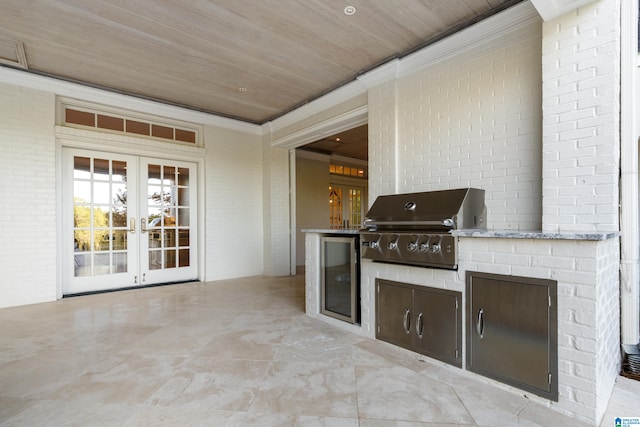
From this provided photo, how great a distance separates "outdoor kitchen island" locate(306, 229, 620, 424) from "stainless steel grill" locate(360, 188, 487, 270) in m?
0.13

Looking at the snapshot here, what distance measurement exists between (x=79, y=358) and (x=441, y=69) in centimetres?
423

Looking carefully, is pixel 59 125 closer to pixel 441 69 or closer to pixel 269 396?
pixel 269 396

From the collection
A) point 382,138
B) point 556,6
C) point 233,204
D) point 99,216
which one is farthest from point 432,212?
point 99,216

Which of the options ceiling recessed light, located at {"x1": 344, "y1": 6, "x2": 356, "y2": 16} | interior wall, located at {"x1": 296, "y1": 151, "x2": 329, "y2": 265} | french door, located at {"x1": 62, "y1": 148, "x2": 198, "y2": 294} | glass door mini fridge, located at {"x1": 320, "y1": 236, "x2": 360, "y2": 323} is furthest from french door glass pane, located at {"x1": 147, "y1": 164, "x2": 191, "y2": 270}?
ceiling recessed light, located at {"x1": 344, "y1": 6, "x2": 356, "y2": 16}

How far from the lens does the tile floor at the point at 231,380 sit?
1776mm

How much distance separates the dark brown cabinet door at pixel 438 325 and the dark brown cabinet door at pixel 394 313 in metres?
0.07

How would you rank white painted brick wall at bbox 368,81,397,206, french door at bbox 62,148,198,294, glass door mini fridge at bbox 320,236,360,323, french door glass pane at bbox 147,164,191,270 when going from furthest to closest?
french door glass pane at bbox 147,164,191,270, french door at bbox 62,148,198,294, white painted brick wall at bbox 368,81,397,206, glass door mini fridge at bbox 320,236,360,323

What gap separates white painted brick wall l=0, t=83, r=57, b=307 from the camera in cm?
403

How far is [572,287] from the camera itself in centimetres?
179

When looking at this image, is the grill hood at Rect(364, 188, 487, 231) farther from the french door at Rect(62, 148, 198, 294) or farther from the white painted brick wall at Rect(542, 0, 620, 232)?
the french door at Rect(62, 148, 198, 294)

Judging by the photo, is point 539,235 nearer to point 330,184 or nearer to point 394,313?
point 394,313

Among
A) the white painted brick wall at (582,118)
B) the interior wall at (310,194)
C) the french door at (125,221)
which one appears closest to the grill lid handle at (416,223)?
the white painted brick wall at (582,118)

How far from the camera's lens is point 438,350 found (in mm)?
2381

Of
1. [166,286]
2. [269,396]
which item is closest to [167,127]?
[166,286]
